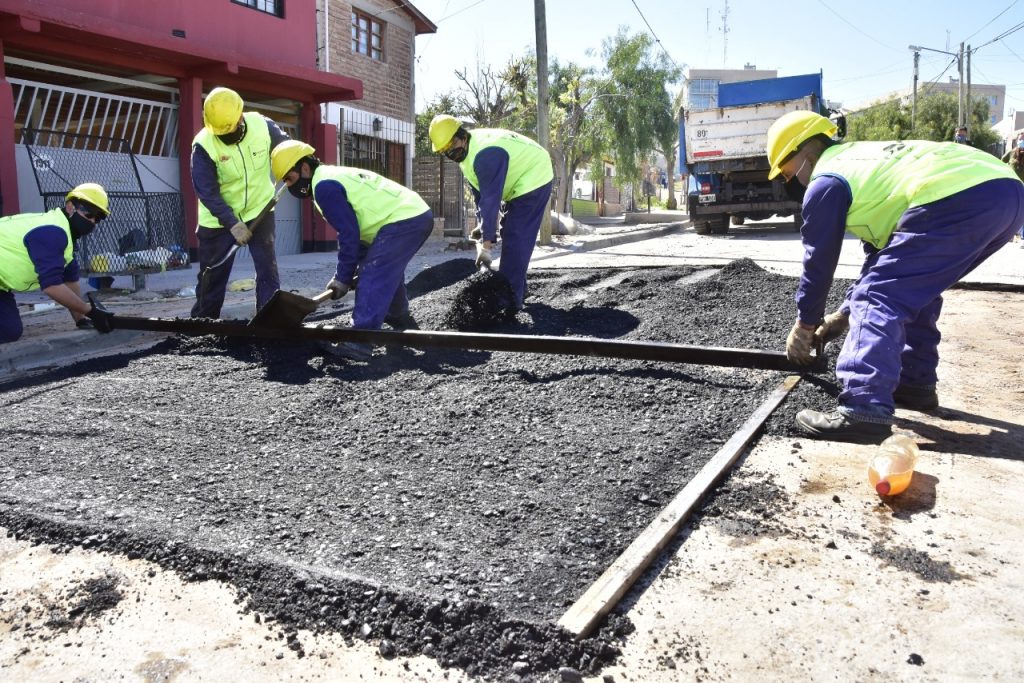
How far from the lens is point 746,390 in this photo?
3.89 m

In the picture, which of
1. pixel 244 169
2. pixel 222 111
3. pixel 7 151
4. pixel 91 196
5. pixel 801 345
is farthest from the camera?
pixel 7 151

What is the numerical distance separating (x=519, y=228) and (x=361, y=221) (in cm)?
142

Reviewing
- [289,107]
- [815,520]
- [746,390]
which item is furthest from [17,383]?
[289,107]

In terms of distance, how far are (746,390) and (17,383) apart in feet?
13.6

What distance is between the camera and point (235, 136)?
18.4ft

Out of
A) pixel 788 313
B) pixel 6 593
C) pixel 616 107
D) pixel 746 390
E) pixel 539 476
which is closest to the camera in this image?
pixel 6 593

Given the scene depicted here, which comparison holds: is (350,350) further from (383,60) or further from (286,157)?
(383,60)

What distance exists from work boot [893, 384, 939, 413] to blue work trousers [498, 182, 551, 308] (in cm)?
284

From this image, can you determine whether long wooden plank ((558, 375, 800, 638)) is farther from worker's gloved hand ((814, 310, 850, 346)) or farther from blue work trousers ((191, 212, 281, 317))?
blue work trousers ((191, 212, 281, 317))

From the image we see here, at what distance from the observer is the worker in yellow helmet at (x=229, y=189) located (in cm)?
552

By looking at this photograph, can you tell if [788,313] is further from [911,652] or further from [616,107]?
[616,107]

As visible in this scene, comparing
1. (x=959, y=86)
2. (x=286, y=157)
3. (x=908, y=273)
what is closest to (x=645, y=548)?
(x=908, y=273)

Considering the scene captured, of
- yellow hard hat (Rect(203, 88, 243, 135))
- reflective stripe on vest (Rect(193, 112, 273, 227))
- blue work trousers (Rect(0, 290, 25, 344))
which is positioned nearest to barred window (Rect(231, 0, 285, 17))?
reflective stripe on vest (Rect(193, 112, 273, 227))

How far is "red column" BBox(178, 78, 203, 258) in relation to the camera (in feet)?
34.9
